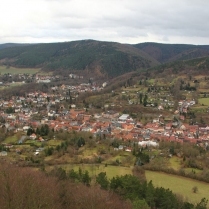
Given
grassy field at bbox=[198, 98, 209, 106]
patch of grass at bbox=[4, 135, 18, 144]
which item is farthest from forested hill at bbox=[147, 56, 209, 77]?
patch of grass at bbox=[4, 135, 18, 144]

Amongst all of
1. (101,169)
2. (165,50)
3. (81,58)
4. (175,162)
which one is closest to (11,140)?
(101,169)

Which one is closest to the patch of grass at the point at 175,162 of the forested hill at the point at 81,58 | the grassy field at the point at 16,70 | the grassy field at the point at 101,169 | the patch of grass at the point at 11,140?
the grassy field at the point at 101,169

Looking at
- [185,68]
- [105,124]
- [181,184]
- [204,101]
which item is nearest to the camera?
[181,184]

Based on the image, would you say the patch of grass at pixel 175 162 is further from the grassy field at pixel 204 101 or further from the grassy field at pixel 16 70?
the grassy field at pixel 16 70

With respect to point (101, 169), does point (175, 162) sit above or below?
below

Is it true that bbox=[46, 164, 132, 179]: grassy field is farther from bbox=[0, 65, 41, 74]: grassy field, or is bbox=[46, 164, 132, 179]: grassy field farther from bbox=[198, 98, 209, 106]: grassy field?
bbox=[0, 65, 41, 74]: grassy field

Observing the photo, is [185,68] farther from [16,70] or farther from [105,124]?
[16,70]

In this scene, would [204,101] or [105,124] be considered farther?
[204,101]

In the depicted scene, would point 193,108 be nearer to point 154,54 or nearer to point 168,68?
point 168,68
